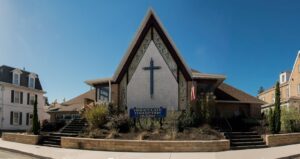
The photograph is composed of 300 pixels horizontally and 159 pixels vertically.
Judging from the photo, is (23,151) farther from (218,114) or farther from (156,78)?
(218,114)

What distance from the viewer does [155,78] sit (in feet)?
77.9

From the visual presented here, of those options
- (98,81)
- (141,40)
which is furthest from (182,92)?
(98,81)

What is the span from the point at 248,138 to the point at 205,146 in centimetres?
431

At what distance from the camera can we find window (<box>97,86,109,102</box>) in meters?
27.2

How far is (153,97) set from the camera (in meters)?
23.7

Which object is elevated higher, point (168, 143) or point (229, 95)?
point (229, 95)

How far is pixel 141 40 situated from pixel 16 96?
23249 millimetres

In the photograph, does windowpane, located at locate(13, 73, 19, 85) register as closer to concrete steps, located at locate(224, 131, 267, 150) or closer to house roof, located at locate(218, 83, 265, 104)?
house roof, located at locate(218, 83, 265, 104)

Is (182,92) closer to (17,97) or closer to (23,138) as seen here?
(23,138)

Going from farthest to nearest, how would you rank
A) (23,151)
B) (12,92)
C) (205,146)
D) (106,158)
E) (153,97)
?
(12,92)
(153,97)
(23,151)
(205,146)
(106,158)

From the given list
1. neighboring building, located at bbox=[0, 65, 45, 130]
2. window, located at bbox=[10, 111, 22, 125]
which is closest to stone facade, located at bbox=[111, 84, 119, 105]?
neighboring building, located at bbox=[0, 65, 45, 130]

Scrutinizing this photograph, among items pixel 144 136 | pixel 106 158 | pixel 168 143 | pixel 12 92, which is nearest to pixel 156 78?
pixel 144 136

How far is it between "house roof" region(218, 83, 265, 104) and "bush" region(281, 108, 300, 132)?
345cm

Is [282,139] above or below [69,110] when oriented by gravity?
below
